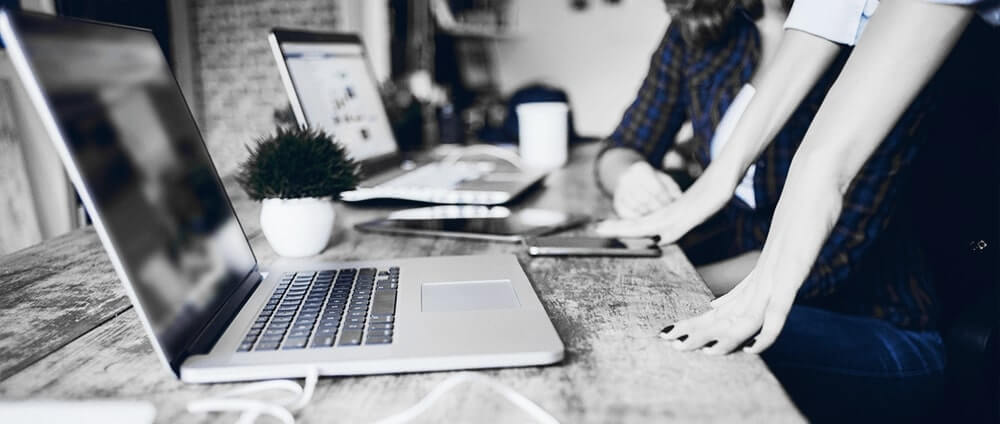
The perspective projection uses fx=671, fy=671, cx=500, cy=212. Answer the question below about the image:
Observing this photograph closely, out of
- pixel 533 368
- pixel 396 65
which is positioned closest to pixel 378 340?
pixel 533 368

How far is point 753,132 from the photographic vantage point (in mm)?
1026

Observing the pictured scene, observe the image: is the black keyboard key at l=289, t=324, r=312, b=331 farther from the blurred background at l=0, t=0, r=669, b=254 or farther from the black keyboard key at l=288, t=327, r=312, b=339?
the blurred background at l=0, t=0, r=669, b=254

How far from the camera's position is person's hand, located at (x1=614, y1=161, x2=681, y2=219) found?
1.18 m

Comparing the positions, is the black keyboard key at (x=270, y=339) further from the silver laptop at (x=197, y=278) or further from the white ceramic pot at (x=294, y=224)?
the white ceramic pot at (x=294, y=224)

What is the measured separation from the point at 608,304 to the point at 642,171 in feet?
1.87

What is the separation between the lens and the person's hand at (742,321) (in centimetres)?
59

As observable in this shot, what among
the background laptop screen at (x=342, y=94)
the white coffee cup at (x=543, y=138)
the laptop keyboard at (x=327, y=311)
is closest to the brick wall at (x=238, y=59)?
the background laptop screen at (x=342, y=94)

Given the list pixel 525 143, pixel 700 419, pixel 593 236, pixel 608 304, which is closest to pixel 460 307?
pixel 608 304

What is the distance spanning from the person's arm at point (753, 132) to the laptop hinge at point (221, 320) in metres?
0.54

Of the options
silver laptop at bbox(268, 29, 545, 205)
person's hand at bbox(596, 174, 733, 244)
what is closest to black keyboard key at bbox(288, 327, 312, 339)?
person's hand at bbox(596, 174, 733, 244)

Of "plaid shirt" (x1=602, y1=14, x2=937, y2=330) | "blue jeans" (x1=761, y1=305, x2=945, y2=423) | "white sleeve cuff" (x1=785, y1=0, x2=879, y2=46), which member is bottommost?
"blue jeans" (x1=761, y1=305, x2=945, y2=423)

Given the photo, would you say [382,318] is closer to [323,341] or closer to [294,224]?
[323,341]

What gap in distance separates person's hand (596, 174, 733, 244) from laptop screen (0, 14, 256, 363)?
0.55 meters

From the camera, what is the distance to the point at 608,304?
0.71 meters
